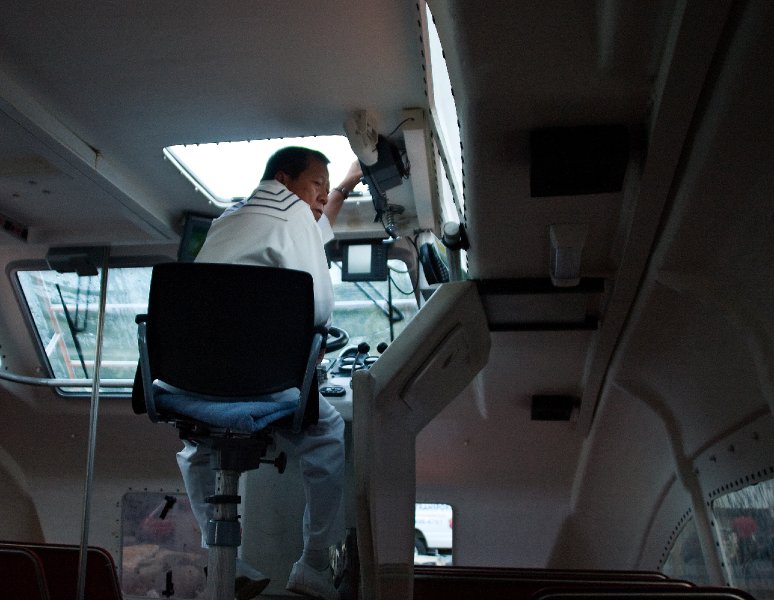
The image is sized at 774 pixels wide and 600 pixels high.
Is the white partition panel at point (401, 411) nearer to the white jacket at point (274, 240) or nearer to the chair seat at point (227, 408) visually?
the chair seat at point (227, 408)

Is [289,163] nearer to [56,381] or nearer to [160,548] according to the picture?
[56,381]

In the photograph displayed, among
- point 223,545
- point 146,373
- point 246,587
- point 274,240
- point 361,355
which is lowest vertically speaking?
point 246,587

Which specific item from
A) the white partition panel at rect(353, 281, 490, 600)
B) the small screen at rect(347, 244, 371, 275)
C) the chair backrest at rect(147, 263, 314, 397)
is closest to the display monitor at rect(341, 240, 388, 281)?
the small screen at rect(347, 244, 371, 275)

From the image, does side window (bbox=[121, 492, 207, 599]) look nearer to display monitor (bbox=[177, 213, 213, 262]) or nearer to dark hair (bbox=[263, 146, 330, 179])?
display monitor (bbox=[177, 213, 213, 262])

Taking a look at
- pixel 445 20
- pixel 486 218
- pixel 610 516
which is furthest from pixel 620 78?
pixel 610 516

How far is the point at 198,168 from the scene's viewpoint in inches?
133

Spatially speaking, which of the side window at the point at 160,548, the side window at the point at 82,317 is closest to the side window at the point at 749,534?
the side window at the point at 160,548

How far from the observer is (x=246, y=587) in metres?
1.95

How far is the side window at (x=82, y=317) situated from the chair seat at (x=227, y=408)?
2.58 meters

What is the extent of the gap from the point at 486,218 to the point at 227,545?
3.59ft

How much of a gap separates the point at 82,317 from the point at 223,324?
3144mm

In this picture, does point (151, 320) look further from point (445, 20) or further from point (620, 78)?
point (620, 78)

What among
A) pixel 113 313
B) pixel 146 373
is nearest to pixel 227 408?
pixel 146 373

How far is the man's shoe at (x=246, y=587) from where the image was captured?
76.4 inches
